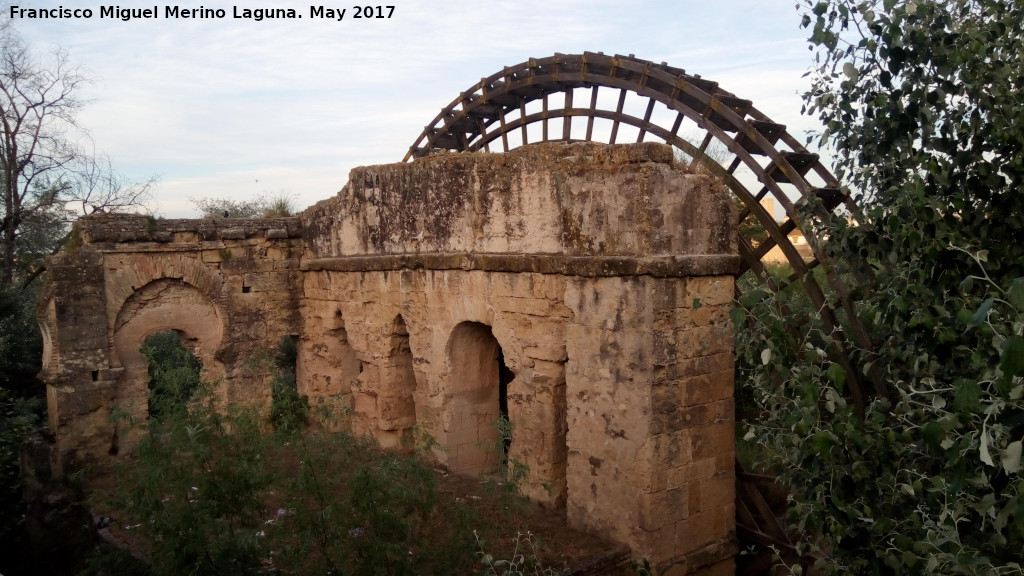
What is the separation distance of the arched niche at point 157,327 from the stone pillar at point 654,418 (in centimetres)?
563

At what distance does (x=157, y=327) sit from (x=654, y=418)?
6794mm

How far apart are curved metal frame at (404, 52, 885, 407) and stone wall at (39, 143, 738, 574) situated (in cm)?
76

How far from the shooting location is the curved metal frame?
6.25 metres

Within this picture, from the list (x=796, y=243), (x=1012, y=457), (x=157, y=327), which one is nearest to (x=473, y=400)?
(x=157, y=327)

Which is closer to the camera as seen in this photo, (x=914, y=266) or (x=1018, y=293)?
(x=1018, y=293)

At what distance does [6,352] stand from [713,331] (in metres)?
10.4

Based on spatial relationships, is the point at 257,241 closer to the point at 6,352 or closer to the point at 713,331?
the point at 6,352

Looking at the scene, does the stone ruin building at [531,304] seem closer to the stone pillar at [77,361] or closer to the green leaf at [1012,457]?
the stone pillar at [77,361]

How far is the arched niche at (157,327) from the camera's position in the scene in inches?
364

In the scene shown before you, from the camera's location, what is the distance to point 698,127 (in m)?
8.13

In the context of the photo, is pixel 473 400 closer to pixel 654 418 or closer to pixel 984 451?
pixel 654 418

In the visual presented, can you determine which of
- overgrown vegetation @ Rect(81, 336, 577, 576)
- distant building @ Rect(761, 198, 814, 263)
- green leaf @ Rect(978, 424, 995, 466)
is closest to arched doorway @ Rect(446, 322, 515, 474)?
overgrown vegetation @ Rect(81, 336, 577, 576)

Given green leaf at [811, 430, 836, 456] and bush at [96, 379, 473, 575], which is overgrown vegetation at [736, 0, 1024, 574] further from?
bush at [96, 379, 473, 575]

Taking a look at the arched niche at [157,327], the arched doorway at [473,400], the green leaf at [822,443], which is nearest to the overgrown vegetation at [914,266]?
the green leaf at [822,443]
